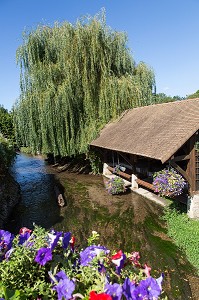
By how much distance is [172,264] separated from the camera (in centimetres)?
666

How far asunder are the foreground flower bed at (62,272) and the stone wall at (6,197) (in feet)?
27.4

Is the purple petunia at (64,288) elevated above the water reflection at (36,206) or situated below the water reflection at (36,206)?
above

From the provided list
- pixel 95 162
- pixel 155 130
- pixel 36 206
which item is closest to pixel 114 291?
pixel 155 130

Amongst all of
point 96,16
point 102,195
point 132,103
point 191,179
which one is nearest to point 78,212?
point 102,195

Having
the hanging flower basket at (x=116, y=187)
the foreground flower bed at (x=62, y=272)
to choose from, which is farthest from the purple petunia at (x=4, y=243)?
the hanging flower basket at (x=116, y=187)

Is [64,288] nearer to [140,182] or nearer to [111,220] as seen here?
[111,220]

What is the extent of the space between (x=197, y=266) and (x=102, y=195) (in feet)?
21.4

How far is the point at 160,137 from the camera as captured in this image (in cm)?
909

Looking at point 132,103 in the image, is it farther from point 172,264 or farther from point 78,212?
point 172,264

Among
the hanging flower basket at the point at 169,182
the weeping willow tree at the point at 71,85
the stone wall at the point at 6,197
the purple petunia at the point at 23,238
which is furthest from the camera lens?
the weeping willow tree at the point at 71,85

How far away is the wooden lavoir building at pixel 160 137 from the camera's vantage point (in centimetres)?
812

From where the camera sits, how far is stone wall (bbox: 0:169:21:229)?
10.2m

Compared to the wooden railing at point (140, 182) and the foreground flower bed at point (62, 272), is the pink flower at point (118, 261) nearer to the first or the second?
the foreground flower bed at point (62, 272)

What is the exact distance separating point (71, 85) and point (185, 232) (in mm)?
9931
